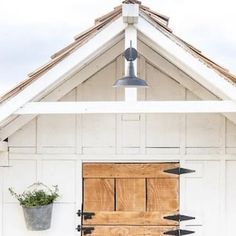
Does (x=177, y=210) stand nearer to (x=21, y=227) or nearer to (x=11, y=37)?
(x=21, y=227)

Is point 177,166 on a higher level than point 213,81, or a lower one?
lower

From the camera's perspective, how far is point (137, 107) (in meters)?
4.10

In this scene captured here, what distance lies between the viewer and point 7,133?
16.6 ft

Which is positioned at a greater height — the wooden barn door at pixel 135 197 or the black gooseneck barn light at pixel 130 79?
the black gooseneck barn light at pixel 130 79

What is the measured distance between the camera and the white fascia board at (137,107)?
13.4 feet

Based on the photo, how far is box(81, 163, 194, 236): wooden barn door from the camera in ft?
16.6

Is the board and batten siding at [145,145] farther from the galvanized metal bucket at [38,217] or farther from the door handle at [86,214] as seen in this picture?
the galvanized metal bucket at [38,217]

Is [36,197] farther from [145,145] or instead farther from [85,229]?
[145,145]

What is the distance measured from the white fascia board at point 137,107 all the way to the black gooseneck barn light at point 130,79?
0.26 metres

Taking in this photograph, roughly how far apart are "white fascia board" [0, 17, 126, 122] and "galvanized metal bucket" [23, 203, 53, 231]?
4.12 ft

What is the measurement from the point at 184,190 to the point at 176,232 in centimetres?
47

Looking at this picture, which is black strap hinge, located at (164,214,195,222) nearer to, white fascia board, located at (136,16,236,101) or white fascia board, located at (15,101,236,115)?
white fascia board, located at (15,101,236,115)

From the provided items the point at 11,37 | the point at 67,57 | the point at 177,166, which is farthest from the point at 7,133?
the point at 11,37

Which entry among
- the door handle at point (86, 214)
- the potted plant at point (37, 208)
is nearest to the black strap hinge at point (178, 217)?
the door handle at point (86, 214)
